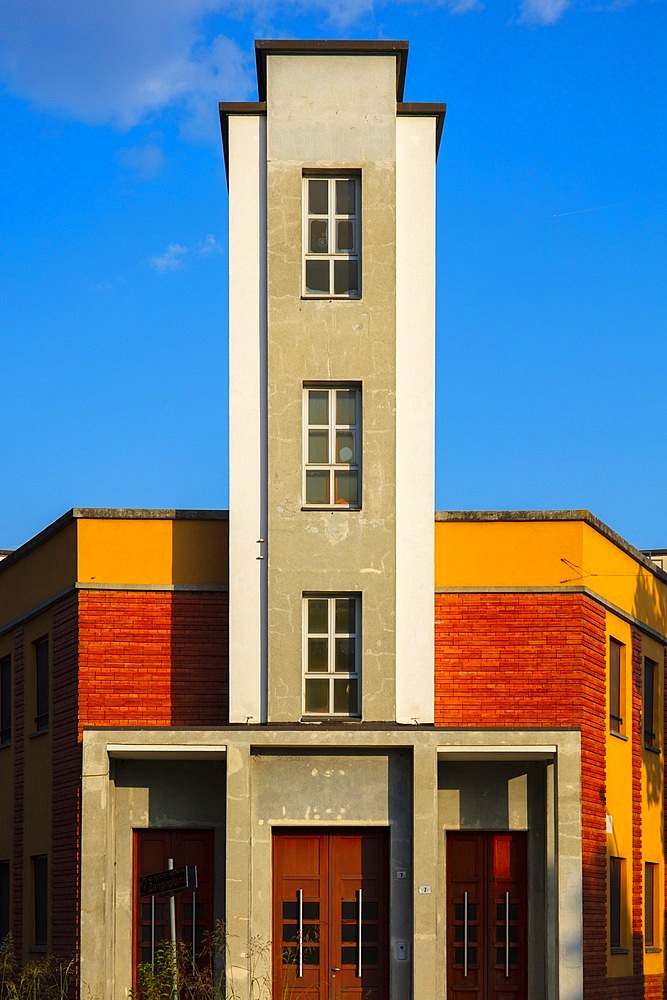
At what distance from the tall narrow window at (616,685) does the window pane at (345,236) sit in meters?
7.62

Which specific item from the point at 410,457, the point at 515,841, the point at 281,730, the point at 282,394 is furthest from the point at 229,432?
the point at 515,841

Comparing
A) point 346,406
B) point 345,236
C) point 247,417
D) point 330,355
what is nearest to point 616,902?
point 346,406

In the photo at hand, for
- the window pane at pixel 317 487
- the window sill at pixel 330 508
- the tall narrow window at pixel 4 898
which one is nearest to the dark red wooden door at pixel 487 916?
the window sill at pixel 330 508

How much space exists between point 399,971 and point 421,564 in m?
5.72

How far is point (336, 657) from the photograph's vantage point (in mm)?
22750

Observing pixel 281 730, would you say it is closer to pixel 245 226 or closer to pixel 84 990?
pixel 84 990

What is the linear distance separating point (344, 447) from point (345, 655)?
3049 mm

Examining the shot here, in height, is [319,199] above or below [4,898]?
above

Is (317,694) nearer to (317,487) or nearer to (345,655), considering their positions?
(345,655)

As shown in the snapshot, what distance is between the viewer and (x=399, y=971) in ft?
72.1

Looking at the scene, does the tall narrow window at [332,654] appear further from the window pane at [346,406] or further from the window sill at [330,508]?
the window pane at [346,406]

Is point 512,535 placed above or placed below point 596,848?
above

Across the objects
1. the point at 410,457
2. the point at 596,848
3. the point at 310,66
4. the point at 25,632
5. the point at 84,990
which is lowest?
the point at 84,990

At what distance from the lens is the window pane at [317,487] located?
23047 millimetres
